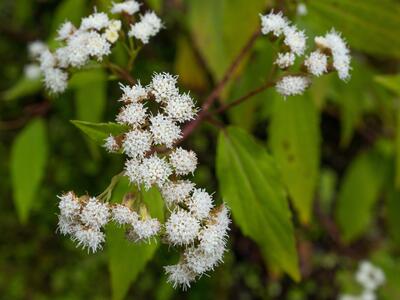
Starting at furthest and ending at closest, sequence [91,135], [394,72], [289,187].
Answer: [394,72] → [289,187] → [91,135]

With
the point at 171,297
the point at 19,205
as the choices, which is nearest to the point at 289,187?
the point at 19,205

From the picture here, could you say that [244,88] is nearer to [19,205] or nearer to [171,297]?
[19,205]

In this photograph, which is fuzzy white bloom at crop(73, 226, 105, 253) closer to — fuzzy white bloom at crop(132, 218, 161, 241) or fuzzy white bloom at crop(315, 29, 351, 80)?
fuzzy white bloom at crop(132, 218, 161, 241)

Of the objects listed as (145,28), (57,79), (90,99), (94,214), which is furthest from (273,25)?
(90,99)

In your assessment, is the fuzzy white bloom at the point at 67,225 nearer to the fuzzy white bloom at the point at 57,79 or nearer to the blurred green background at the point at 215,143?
the fuzzy white bloom at the point at 57,79

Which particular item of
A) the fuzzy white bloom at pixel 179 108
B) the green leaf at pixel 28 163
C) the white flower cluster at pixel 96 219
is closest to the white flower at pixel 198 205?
the white flower cluster at pixel 96 219
